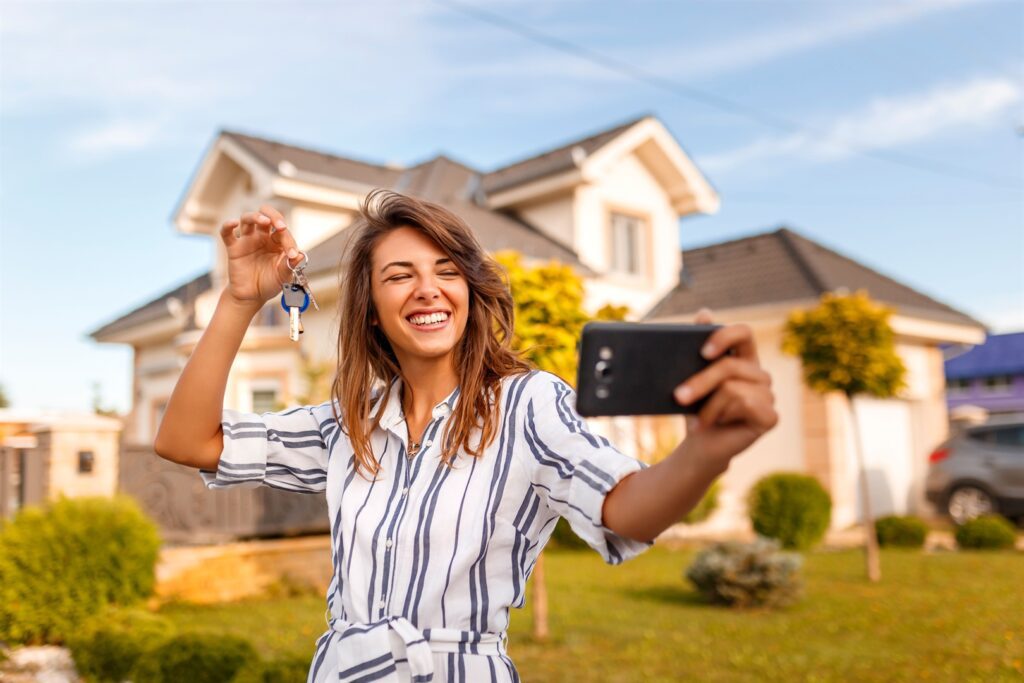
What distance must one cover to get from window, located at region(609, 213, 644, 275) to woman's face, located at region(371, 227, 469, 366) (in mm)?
14916

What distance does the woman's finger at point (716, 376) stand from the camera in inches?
46.5

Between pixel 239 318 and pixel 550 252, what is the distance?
13689mm

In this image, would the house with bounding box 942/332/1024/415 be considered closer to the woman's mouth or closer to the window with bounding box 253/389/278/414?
the window with bounding box 253/389/278/414

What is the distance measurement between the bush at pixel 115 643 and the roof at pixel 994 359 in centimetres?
4020

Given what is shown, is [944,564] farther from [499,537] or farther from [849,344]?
[499,537]

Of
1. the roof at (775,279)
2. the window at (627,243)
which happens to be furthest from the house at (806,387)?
the window at (627,243)

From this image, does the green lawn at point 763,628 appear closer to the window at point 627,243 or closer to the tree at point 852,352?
the tree at point 852,352

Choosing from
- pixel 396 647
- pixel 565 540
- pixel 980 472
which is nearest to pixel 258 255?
pixel 396 647

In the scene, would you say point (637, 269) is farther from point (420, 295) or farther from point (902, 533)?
point (420, 295)

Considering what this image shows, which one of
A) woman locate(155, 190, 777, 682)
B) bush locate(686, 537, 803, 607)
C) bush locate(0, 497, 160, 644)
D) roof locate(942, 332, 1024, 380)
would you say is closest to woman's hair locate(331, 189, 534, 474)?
woman locate(155, 190, 777, 682)

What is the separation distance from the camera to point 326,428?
2078mm

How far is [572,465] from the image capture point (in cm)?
155

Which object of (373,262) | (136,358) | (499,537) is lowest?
(499,537)

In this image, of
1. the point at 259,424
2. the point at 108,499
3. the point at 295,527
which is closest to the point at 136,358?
the point at 295,527
